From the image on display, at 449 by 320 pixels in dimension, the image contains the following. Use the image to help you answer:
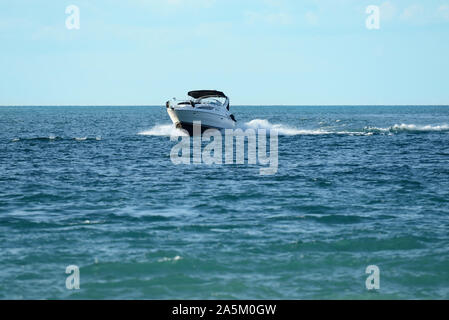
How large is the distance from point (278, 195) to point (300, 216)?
3.87 meters

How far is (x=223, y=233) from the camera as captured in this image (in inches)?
634

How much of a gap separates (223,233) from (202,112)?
34.5 meters

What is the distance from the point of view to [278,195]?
2198 centimetres

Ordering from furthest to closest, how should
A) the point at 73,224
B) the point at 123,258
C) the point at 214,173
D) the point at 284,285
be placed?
the point at 214,173 → the point at 73,224 → the point at 123,258 → the point at 284,285

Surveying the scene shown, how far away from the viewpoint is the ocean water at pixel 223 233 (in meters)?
12.3

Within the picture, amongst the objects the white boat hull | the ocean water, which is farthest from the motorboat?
the ocean water

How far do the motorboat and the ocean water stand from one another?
20.4m

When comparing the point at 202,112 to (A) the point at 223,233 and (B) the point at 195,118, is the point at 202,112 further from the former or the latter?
(A) the point at 223,233

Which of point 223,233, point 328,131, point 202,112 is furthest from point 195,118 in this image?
point 223,233

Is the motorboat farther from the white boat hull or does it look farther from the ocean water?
the ocean water

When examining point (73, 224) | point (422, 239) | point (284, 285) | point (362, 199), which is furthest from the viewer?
point (362, 199)

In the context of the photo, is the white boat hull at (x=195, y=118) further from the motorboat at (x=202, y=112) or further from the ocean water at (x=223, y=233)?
the ocean water at (x=223, y=233)
